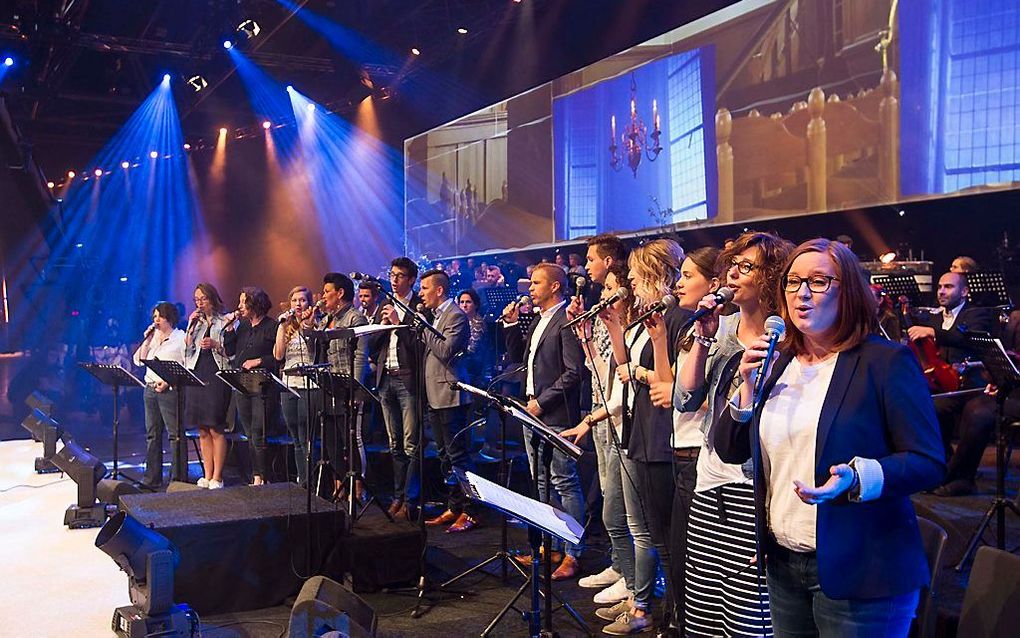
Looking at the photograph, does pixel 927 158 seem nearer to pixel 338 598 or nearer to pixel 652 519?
pixel 652 519

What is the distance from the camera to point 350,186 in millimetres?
16797

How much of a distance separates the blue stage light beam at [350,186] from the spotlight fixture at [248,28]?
3.65 meters

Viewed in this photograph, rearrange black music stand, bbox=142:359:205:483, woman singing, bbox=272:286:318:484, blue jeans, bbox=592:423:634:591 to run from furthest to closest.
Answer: black music stand, bbox=142:359:205:483 < woman singing, bbox=272:286:318:484 < blue jeans, bbox=592:423:634:591

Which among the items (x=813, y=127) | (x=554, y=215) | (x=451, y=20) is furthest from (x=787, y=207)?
(x=451, y=20)

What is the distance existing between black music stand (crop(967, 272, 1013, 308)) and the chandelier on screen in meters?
3.63

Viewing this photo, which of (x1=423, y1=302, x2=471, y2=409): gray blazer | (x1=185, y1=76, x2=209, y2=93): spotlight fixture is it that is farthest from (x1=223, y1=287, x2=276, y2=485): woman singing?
(x1=185, y1=76, x2=209, y2=93): spotlight fixture

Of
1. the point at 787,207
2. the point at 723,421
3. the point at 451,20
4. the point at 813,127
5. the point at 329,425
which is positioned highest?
the point at 451,20

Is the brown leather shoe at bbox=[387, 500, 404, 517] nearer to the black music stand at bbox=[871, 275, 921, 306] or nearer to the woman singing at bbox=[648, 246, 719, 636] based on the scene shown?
the woman singing at bbox=[648, 246, 719, 636]

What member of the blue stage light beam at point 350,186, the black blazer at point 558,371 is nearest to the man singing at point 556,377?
the black blazer at point 558,371

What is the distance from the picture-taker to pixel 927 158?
707 cm

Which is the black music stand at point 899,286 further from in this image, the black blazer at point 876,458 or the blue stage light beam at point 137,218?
the blue stage light beam at point 137,218

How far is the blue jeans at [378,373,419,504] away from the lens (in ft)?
20.8

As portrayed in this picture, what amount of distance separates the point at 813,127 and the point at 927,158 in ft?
3.55

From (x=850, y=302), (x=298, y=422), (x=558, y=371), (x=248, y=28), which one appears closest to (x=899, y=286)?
(x=558, y=371)
